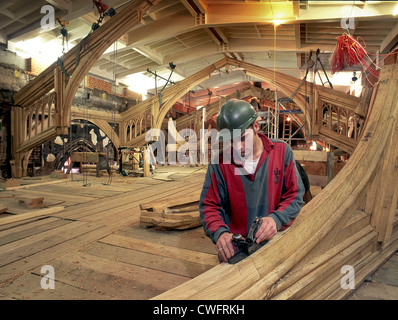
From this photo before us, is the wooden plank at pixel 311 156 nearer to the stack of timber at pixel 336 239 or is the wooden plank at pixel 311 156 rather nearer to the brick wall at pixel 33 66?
the stack of timber at pixel 336 239

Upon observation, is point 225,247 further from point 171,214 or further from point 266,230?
point 171,214

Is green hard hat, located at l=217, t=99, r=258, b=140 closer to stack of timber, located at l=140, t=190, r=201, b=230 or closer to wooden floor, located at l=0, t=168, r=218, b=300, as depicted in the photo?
wooden floor, located at l=0, t=168, r=218, b=300

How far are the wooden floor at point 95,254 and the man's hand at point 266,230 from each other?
978mm

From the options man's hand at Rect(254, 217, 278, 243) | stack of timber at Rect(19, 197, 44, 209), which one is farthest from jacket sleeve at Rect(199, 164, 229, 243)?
stack of timber at Rect(19, 197, 44, 209)

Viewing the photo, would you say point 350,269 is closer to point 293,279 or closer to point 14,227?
point 293,279

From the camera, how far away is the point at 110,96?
11.6 metres

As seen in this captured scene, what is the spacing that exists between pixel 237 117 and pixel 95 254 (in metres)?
2.13

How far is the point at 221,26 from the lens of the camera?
29.3 ft

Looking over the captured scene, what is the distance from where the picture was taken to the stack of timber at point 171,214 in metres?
3.59

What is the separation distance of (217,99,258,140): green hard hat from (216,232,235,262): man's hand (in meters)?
0.67

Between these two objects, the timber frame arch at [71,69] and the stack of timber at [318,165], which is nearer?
the stack of timber at [318,165]

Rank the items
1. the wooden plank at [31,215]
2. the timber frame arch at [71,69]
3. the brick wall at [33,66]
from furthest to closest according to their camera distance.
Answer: the brick wall at [33,66], the timber frame arch at [71,69], the wooden plank at [31,215]

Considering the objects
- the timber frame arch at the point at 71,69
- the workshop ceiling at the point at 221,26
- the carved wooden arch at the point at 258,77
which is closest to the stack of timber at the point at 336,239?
the workshop ceiling at the point at 221,26

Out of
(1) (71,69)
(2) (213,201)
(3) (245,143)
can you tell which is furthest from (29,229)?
(1) (71,69)
